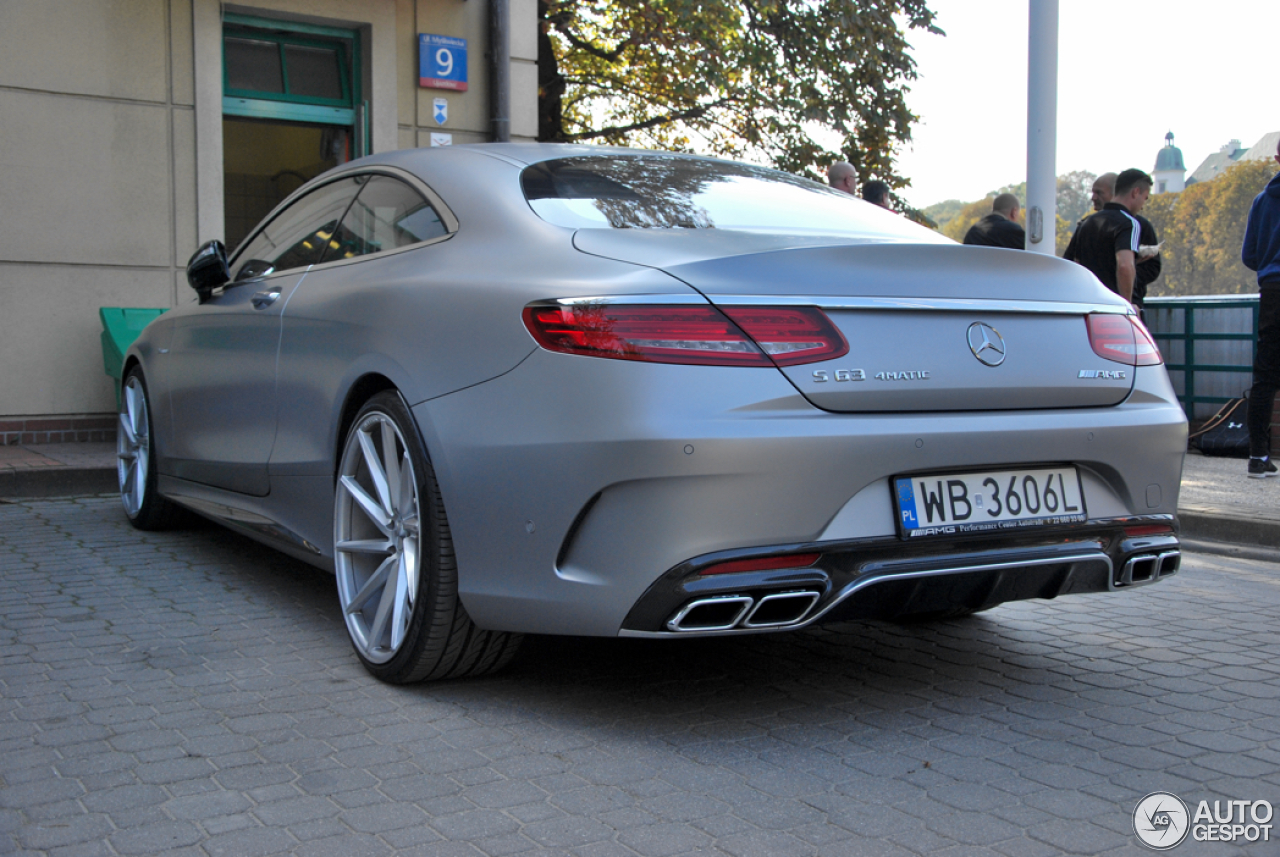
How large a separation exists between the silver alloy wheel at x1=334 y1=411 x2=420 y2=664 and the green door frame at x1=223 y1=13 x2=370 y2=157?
6.99 m

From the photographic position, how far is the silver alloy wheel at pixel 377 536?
3.28 meters

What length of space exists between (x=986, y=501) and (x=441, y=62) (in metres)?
8.45

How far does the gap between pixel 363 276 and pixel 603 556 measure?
1.39 meters

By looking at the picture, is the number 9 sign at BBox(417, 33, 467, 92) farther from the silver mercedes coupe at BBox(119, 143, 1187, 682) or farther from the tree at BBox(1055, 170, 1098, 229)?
the tree at BBox(1055, 170, 1098, 229)

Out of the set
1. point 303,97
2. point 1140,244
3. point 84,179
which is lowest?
point 1140,244

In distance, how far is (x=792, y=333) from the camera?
274 centimetres

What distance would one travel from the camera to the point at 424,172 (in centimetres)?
372

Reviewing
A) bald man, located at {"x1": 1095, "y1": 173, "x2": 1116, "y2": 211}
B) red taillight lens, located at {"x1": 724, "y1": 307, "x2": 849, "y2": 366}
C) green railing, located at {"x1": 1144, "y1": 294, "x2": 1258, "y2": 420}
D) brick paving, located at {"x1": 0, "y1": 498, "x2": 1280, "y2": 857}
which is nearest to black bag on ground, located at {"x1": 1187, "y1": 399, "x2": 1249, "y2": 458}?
green railing, located at {"x1": 1144, "y1": 294, "x2": 1258, "y2": 420}

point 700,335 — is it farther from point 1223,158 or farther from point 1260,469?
point 1223,158

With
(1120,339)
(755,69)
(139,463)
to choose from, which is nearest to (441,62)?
(139,463)

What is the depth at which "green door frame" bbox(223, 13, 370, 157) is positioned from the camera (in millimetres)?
9664

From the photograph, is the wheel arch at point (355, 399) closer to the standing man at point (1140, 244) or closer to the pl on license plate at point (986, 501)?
the pl on license plate at point (986, 501)

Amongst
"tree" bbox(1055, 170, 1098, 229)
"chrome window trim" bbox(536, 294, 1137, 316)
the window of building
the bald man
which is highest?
"tree" bbox(1055, 170, 1098, 229)

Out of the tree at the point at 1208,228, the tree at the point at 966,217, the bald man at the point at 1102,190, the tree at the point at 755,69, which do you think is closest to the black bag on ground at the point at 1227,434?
the bald man at the point at 1102,190
